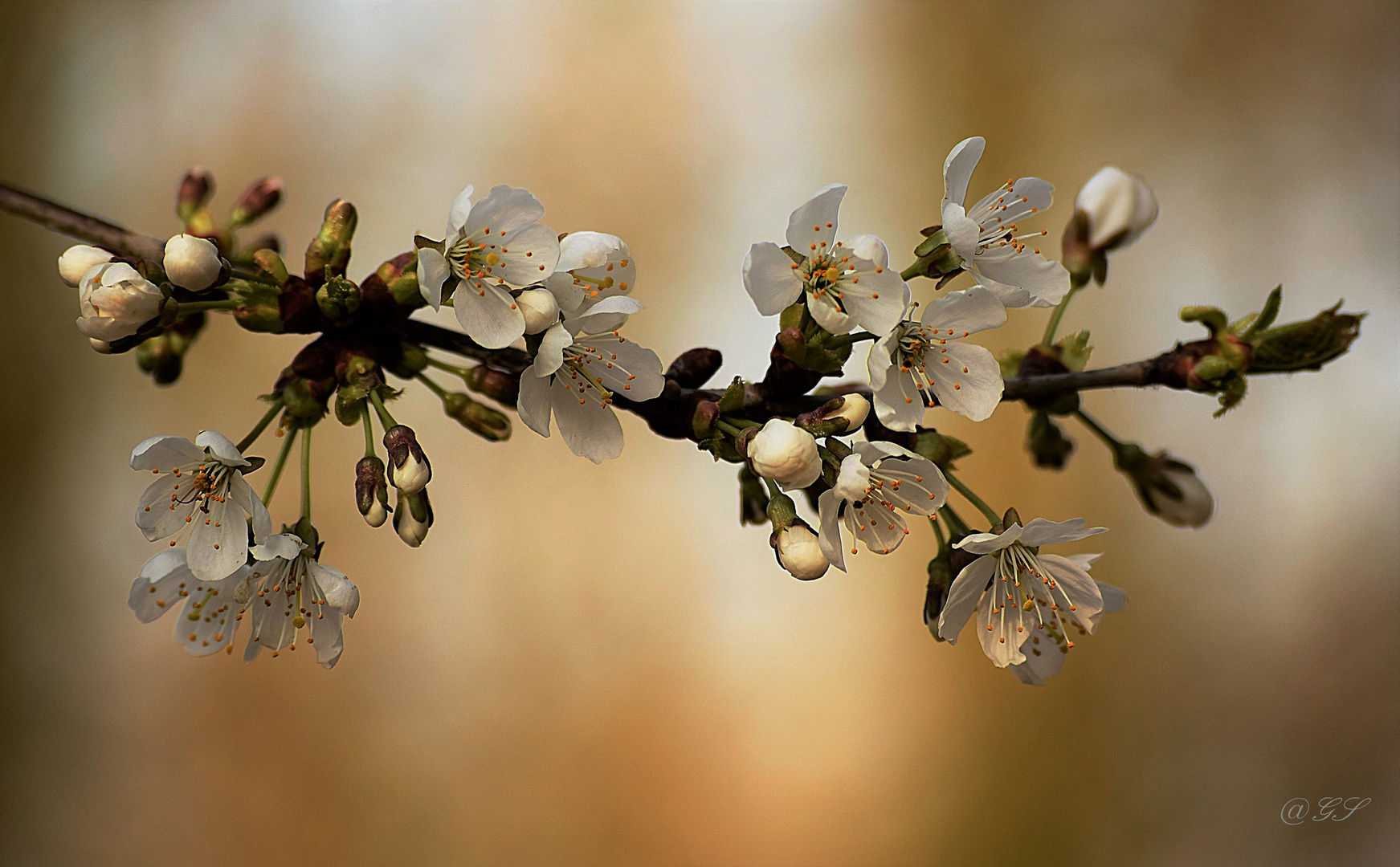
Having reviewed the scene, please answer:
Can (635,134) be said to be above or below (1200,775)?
above

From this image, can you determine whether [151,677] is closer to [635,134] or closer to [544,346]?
[635,134]

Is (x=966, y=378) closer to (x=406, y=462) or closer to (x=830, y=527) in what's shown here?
(x=830, y=527)

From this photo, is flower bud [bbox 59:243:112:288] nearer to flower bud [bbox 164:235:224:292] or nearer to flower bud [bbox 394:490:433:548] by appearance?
flower bud [bbox 164:235:224:292]

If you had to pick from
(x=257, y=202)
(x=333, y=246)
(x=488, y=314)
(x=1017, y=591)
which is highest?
(x=257, y=202)

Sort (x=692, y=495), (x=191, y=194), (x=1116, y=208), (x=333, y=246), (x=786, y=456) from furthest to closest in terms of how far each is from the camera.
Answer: (x=692, y=495), (x=191, y=194), (x=1116, y=208), (x=333, y=246), (x=786, y=456)

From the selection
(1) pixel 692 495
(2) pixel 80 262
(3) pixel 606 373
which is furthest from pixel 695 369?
(1) pixel 692 495

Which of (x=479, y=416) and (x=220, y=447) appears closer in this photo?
(x=220, y=447)

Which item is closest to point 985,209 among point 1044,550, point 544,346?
point 1044,550
